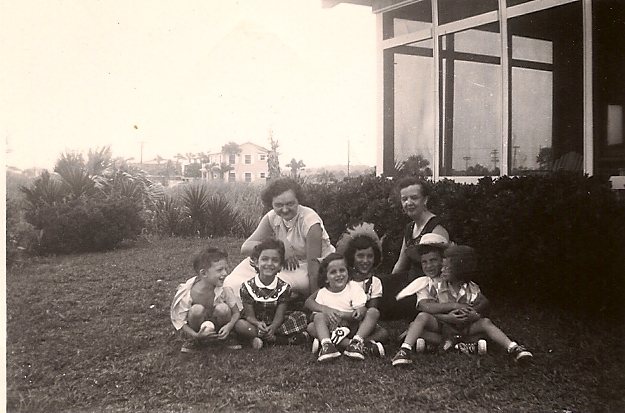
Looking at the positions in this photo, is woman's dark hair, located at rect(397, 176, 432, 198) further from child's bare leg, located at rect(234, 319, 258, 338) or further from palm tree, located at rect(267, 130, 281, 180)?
child's bare leg, located at rect(234, 319, 258, 338)

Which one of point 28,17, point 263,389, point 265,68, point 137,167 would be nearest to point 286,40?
point 265,68

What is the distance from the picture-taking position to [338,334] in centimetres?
346

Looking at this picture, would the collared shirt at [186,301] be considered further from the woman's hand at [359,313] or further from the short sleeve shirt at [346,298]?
the woman's hand at [359,313]

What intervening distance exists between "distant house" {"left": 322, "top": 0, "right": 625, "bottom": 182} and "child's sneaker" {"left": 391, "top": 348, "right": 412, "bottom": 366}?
150cm

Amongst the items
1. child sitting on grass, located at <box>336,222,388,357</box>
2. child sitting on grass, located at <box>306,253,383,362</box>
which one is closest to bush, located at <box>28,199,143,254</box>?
child sitting on grass, located at <box>306,253,383,362</box>

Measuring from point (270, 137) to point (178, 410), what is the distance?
184cm

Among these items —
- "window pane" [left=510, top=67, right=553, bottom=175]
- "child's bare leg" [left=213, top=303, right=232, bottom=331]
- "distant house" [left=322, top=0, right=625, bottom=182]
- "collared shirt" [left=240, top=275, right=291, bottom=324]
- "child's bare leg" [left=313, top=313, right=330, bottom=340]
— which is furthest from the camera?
"window pane" [left=510, top=67, right=553, bottom=175]

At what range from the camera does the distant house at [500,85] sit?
392 centimetres

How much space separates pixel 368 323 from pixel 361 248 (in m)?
0.53

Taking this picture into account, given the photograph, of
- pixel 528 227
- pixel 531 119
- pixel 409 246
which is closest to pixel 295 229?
pixel 409 246

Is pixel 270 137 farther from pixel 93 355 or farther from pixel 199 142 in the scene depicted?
pixel 93 355

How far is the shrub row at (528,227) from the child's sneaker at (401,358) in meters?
0.63

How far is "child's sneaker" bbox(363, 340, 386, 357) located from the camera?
11.1ft

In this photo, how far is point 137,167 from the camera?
369cm
